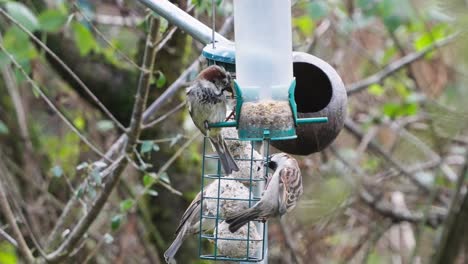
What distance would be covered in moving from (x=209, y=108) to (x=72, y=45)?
239 cm

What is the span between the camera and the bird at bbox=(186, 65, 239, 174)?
3273 mm

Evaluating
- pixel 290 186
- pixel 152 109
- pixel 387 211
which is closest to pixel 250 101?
pixel 290 186

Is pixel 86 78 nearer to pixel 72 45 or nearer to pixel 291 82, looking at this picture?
pixel 72 45

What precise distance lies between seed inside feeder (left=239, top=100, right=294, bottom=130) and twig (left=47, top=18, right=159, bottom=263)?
90 centimetres

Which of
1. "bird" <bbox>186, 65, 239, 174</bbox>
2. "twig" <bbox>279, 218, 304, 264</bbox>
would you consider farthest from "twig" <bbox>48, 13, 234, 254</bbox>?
"twig" <bbox>279, 218, 304, 264</bbox>

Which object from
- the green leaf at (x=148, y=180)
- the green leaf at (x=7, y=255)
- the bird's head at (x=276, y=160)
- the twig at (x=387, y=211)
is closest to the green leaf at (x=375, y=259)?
the twig at (x=387, y=211)

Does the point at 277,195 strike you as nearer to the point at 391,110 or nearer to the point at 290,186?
the point at 290,186

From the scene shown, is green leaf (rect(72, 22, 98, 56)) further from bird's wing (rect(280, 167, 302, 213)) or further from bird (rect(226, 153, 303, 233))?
bird's wing (rect(280, 167, 302, 213))

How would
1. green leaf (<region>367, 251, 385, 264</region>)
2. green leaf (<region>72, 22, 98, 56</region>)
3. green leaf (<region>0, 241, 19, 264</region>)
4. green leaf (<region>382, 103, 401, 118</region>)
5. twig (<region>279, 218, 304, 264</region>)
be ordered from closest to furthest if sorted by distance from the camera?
green leaf (<region>72, 22, 98, 56</region>)
twig (<region>279, 218, 304, 264</region>)
green leaf (<region>382, 103, 401, 118</region>)
green leaf (<region>0, 241, 19, 264</region>)
green leaf (<region>367, 251, 385, 264</region>)

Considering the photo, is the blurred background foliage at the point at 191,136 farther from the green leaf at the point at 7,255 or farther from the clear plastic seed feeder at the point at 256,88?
the clear plastic seed feeder at the point at 256,88

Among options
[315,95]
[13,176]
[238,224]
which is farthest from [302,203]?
[13,176]

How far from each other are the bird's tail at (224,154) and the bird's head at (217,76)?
219 mm

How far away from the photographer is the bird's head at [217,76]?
3266 millimetres

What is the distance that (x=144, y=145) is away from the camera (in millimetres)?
3920
